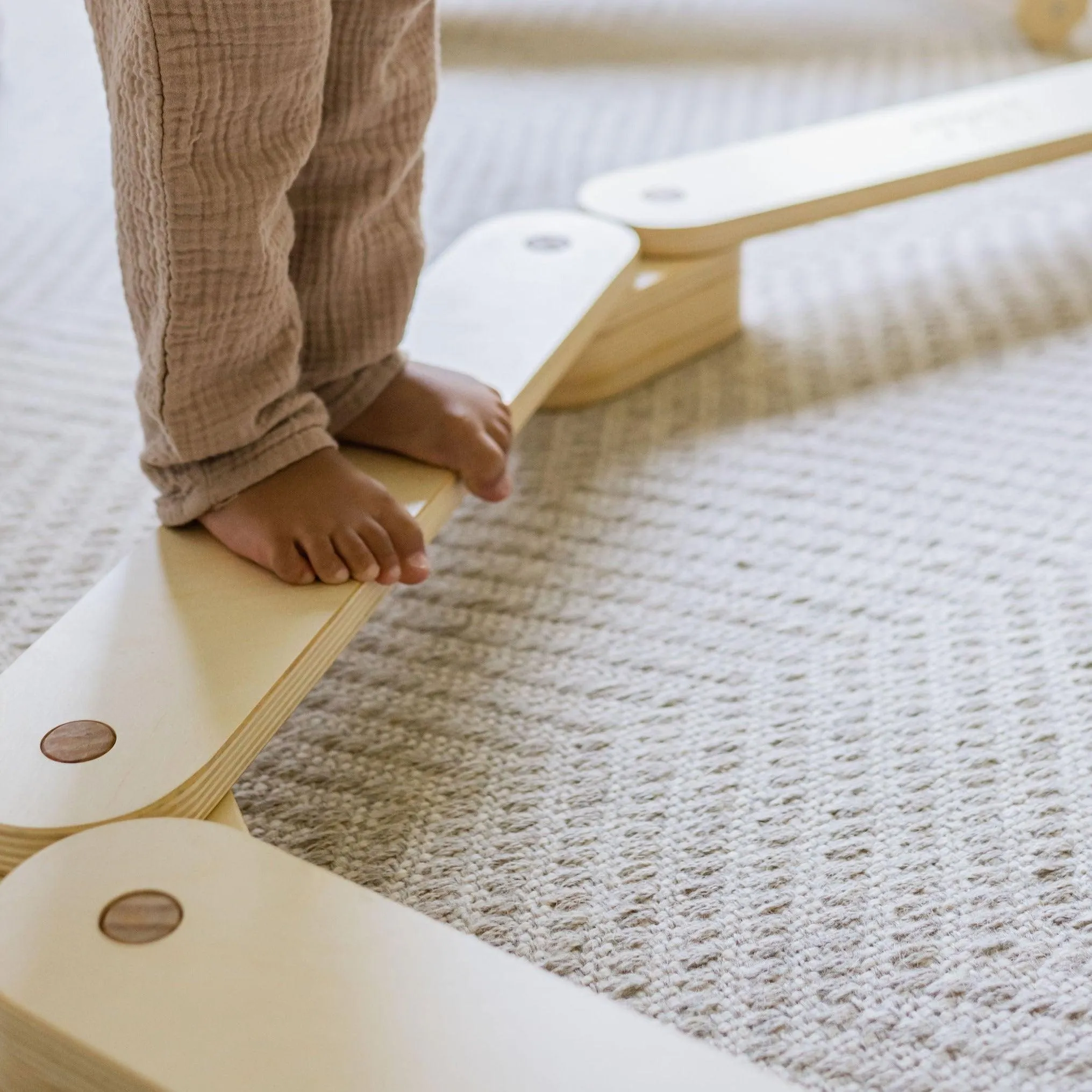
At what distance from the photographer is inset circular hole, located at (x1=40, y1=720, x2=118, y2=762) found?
47cm

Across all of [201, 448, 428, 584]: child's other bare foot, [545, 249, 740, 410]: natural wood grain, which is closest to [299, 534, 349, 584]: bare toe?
[201, 448, 428, 584]: child's other bare foot

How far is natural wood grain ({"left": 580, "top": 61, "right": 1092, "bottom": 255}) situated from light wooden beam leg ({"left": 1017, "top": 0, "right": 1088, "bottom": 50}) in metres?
0.44

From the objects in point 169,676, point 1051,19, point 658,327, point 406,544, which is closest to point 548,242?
point 658,327

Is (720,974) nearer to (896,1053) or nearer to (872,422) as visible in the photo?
(896,1053)

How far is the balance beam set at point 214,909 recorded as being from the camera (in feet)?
1.25

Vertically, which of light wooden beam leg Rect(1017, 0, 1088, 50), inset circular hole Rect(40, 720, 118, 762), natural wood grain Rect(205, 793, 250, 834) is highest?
light wooden beam leg Rect(1017, 0, 1088, 50)

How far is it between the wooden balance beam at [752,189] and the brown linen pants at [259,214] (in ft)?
0.73

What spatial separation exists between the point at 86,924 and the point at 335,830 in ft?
0.46

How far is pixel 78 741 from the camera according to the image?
0.48 metres

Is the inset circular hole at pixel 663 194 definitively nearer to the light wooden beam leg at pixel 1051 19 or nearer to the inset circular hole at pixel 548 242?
the inset circular hole at pixel 548 242

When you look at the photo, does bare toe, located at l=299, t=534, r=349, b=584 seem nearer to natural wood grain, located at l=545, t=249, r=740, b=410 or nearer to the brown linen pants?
the brown linen pants

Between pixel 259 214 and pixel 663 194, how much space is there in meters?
0.44

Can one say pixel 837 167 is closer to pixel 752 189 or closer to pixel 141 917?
pixel 752 189

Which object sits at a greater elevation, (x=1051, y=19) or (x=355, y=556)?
(x=1051, y=19)
